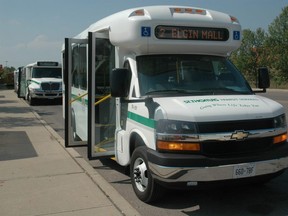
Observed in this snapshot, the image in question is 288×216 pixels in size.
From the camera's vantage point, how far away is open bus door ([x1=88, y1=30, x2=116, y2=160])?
641 centimetres

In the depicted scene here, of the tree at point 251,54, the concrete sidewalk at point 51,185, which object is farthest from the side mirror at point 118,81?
the tree at point 251,54

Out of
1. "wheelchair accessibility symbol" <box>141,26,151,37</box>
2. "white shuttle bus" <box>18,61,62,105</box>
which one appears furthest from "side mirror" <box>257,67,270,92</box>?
"white shuttle bus" <box>18,61,62,105</box>

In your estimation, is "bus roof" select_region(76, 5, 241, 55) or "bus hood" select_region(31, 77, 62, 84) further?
"bus hood" select_region(31, 77, 62, 84)

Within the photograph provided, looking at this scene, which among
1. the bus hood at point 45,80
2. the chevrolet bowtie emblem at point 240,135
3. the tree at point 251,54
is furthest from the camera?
the tree at point 251,54

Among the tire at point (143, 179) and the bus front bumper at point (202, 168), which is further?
the tire at point (143, 179)

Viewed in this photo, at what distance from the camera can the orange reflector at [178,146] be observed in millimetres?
4605

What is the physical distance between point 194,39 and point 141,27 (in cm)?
82

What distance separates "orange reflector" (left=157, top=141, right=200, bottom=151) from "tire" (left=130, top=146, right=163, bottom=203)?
430mm

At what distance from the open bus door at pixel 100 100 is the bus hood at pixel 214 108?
1.66 m

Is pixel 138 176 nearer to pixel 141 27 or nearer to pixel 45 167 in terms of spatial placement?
pixel 141 27

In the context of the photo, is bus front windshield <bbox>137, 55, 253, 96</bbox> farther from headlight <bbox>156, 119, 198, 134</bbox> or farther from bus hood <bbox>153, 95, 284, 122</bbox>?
headlight <bbox>156, 119, 198, 134</bbox>

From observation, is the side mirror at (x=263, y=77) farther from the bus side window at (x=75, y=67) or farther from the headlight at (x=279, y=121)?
the bus side window at (x=75, y=67)

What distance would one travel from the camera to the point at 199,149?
4.61 m

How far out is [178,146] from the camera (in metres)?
4.65
